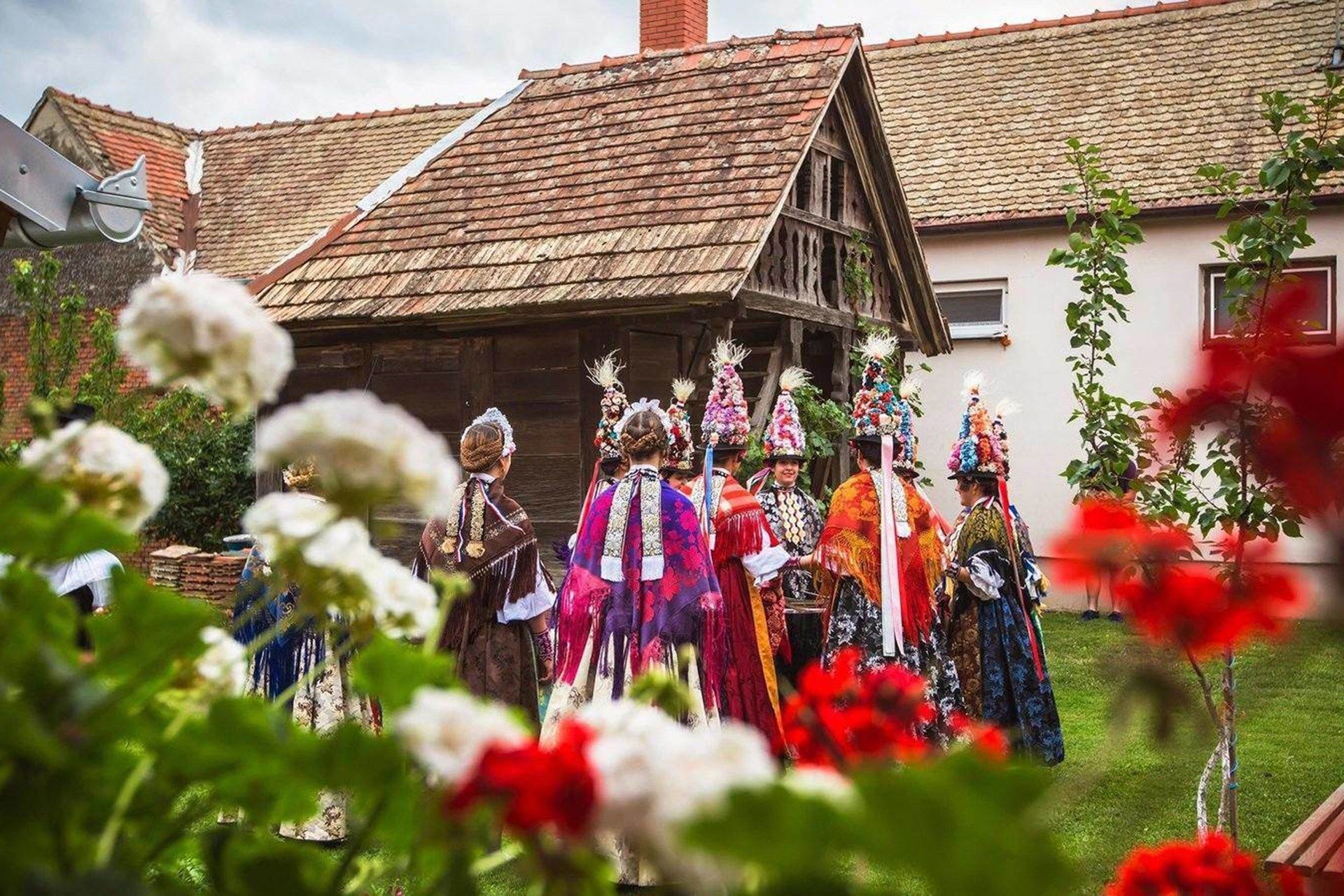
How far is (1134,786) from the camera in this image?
336 inches

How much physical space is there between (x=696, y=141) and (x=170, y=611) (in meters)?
11.4

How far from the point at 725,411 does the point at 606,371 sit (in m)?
1.28

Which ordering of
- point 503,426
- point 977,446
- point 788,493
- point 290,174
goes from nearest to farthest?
point 503,426
point 977,446
point 788,493
point 290,174

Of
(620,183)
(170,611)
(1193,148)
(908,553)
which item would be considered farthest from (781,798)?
(1193,148)

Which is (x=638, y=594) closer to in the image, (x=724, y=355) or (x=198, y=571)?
(x=724, y=355)

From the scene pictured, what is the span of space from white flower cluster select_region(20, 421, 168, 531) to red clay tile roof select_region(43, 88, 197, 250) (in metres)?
21.1

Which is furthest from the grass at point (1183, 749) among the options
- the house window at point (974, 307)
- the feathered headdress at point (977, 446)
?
the house window at point (974, 307)

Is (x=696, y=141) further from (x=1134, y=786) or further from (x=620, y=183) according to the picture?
(x=1134, y=786)

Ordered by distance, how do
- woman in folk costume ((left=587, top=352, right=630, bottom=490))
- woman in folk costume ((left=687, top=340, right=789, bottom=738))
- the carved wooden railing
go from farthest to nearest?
the carved wooden railing, woman in folk costume ((left=587, top=352, right=630, bottom=490)), woman in folk costume ((left=687, top=340, right=789, bottom=738))

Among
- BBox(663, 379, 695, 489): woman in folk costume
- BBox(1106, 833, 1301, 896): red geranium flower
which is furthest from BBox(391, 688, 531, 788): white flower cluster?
BBox(663, 379, 695, 489): woman in folk costume

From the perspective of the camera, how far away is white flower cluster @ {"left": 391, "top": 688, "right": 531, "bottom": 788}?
103cm

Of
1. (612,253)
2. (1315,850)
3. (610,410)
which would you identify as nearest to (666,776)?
(1315,850)

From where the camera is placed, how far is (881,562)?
8797 mm

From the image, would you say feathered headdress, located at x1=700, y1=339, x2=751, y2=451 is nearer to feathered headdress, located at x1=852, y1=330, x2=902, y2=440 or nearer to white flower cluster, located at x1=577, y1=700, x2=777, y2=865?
feathered headdress, located at x1=852, y1=330, x2=902, y2=440
